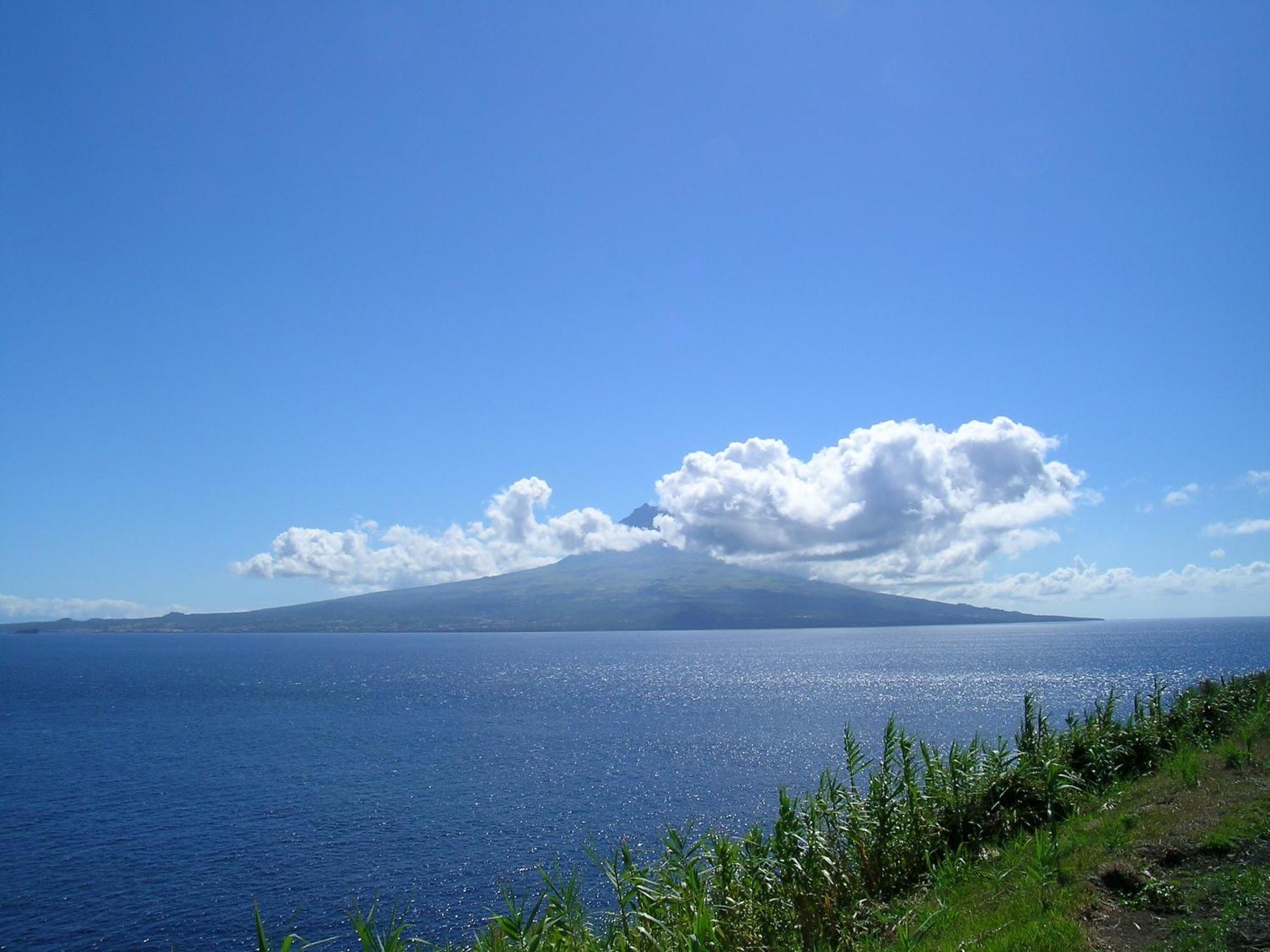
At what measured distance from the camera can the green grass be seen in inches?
349

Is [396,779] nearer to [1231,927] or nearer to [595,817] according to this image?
[595,817]

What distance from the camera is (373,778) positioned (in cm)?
4847

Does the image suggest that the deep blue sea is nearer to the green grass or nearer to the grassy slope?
the green grass

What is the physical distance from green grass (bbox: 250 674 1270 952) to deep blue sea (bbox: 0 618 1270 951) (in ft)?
19.8

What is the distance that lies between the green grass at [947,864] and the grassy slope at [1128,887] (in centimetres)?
4

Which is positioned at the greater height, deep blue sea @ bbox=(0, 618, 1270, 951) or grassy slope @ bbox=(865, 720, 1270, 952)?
grassy slope @ bbox=(865, 720, 1270, 952)

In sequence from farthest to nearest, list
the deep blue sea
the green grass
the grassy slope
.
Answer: the deep blue sea < the green grass < the grassy slope

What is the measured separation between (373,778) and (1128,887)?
4737cm

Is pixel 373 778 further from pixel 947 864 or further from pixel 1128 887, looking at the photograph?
pixel 1128 887

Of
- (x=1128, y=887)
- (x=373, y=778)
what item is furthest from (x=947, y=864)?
(x=373, y=778)

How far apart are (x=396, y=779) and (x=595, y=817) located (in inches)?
668

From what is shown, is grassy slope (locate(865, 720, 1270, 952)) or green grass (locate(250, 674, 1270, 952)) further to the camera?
green grass (locate(250, 674, 1270, 952))

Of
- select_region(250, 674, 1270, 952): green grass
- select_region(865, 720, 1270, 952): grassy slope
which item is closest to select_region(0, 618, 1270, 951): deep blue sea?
select_region(250, 674, 1270, 952): green grass

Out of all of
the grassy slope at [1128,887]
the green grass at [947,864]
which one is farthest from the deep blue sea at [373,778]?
the grassy slope at [1128,887]
